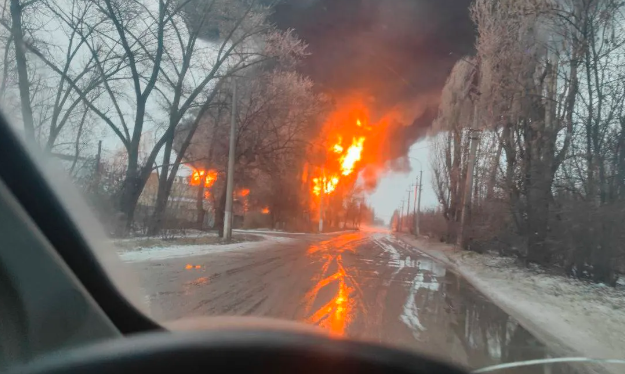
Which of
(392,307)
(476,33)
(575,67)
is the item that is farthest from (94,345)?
(476,33)

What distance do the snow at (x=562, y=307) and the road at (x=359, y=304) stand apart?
1.42ft

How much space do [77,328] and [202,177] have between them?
106 ft

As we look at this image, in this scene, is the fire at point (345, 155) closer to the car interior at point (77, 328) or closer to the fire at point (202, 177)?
the fire at point (202, 177)

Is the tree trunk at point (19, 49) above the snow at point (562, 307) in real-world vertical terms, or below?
above

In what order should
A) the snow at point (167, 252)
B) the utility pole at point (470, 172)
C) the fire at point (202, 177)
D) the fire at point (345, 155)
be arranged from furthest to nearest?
the fire at point (345, 155) → the fire at point (202, 177) → the utility pole at point (470, 172) → the snow at point (167, 252)

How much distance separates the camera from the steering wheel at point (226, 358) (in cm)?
333

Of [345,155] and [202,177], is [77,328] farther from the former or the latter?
[345,155]

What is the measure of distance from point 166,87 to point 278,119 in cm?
688

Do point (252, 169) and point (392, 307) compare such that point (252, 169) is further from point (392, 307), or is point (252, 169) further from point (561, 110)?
point (392, 307)

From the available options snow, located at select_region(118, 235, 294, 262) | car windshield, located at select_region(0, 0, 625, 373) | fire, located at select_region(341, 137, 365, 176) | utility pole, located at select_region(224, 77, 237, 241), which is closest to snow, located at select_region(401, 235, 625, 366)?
car windshield, located at select_region(0, 0, 625, 373)

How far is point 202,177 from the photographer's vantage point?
117ft

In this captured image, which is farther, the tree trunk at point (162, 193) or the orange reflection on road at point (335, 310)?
the tree trunk at point (162, 193)

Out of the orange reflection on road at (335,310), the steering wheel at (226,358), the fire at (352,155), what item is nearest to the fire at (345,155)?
the fire at (352,155)

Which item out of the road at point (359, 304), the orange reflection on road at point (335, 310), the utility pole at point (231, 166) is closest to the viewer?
the road at point (359, 304)
